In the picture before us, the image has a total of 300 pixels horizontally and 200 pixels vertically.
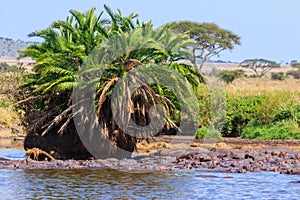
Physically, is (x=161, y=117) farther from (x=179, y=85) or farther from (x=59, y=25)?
(x=59, y=25)

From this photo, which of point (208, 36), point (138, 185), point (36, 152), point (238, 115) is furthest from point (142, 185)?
point (208, 36)

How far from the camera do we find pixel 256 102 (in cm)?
3534

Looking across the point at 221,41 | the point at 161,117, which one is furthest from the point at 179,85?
the point at 221,41

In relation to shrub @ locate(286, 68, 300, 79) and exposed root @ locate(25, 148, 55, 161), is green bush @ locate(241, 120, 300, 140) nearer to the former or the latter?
exposed root @ locate(25, 148, 55, 161)

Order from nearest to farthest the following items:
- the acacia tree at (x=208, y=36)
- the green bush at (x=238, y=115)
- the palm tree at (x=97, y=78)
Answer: the palm tree at (x=97, y=78), the green bush at (x=238, y=115), the acacia tree at (x=208, y=36)

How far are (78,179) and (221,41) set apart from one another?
47.9 m

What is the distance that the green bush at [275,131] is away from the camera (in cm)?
3101

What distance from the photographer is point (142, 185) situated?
17.5 meters

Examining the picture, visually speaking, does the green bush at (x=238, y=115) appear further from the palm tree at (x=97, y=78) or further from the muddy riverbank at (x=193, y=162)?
the palm tree at (x=97, y=78)

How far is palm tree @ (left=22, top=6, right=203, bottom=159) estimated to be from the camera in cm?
2230

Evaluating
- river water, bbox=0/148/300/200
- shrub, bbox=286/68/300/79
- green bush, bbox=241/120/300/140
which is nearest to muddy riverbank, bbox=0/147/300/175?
river water, bbox=0/148/300/200

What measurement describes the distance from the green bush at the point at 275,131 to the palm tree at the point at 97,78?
8.53 meters

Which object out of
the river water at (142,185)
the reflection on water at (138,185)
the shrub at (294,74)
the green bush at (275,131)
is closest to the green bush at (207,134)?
the green bush at (275,131)

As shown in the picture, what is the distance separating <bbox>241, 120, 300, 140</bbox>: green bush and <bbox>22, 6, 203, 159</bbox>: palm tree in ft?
28.0
